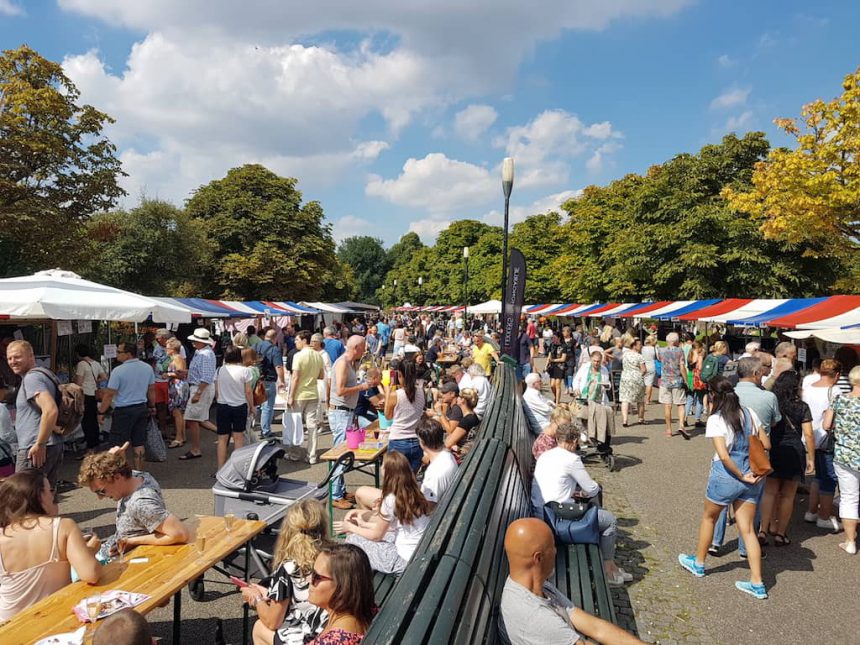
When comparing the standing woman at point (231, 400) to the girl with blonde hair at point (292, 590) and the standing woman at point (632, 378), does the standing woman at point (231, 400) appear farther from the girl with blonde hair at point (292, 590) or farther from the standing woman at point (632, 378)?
the standing woman at point (632, 378)

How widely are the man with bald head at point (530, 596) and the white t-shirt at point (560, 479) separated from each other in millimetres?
2186

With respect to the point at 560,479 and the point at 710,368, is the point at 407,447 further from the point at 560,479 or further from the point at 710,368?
the point at 710,368

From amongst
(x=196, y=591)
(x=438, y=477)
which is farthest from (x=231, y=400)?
(x=438, y=477)

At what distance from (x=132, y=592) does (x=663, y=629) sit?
3487mm

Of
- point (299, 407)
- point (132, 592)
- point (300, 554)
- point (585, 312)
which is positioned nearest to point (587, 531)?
point (300, 554)

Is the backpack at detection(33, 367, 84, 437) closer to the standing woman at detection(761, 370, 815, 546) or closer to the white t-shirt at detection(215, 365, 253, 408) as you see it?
the white t-shirt at detection(215, 365, 253, 408)

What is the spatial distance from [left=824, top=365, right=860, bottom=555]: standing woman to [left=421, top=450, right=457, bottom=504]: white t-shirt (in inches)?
148

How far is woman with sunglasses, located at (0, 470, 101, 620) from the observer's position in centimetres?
290

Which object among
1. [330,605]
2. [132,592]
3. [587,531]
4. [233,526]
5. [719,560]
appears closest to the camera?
[330,605]

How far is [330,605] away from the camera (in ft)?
7.91

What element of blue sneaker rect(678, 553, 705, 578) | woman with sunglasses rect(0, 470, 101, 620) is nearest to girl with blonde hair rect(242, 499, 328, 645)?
woman with sunglasses rect(0, 470, 101, 620)

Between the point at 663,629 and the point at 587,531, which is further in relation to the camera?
the point at 587,531

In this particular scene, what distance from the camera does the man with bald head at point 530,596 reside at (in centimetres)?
237

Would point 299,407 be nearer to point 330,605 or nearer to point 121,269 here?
point 330,605
